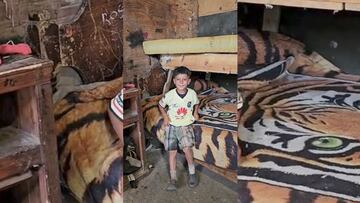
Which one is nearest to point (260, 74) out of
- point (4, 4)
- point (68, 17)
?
point (68, 17)

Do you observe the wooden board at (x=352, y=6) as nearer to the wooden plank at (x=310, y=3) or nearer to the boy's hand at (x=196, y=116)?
the wooden plank at (x=310, y=3)

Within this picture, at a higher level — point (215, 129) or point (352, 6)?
point (352, 6)

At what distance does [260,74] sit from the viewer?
3.72ft

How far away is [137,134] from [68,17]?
0.84ft

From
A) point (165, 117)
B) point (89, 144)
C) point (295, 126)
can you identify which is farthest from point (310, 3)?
point (89, 144)

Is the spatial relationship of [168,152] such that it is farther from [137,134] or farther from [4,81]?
[4,81]

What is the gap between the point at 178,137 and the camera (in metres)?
0.86

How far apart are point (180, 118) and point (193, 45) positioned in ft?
0.38

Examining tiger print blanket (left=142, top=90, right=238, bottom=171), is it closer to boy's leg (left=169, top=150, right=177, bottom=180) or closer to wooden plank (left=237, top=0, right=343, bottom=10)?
boy's leg (left=169, top=150, right=177, bottom=180)

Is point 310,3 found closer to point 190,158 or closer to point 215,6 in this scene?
point 215,6

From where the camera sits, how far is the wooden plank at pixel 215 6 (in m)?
0.82

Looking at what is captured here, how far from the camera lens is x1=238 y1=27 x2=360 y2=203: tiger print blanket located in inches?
35.5

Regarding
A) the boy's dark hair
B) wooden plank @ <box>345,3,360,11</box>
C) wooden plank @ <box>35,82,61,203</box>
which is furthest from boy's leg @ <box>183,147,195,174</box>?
wooden plank @ <box>345,3,360,11</box>

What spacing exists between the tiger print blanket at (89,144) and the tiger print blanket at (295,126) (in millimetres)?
239
